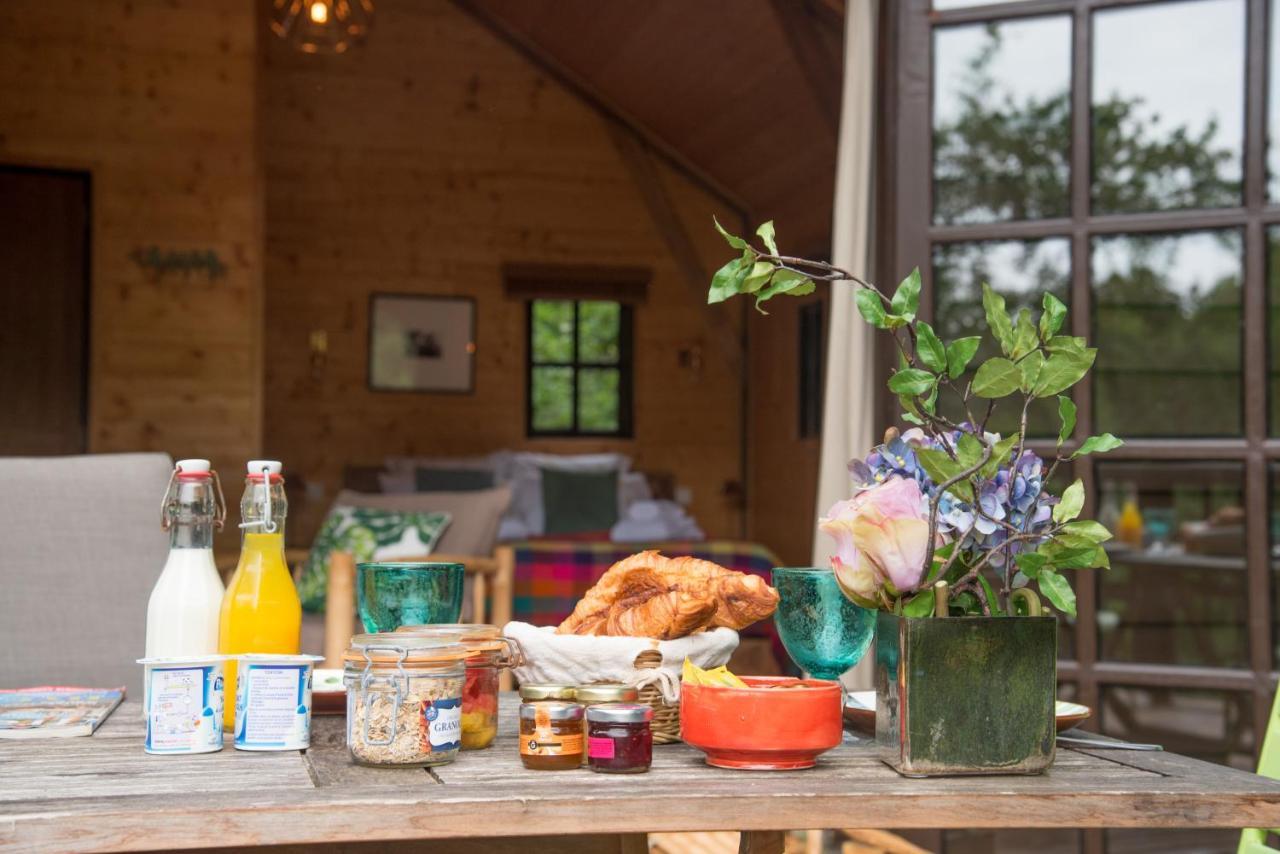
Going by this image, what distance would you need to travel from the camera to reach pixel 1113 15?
8.71ft

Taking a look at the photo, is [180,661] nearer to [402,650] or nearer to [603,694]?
[402,650]

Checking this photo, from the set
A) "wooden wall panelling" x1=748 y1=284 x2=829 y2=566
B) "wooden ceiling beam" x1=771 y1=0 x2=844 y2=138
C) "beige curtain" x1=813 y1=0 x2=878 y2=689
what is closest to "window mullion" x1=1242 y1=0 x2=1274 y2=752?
"beige curtain" x1=813 y1=0 x2=878 y2=689

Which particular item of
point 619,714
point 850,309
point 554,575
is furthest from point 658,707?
point 554,575

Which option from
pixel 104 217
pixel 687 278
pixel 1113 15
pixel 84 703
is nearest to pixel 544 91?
pixel 687 278

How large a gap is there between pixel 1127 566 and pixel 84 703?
1.99m

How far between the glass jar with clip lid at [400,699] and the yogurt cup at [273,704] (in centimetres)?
10

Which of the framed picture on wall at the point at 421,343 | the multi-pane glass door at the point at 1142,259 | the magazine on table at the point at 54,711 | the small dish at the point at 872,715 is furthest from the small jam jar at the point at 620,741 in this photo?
the framed picture on wall at the point at 421,343

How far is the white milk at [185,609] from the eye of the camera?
1325mm

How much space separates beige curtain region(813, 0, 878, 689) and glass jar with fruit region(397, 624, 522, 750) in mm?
1804

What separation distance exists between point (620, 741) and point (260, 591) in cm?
42

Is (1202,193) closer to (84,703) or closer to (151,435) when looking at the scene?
(84,703)

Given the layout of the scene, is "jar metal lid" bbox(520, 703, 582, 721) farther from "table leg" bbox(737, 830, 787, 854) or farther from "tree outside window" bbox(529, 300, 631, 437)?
"tree outside window" bbox(529, 300, 631, 437)

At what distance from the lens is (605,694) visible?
1183mm

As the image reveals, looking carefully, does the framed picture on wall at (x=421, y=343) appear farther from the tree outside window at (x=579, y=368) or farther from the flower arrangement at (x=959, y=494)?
the flower arrangement at (x=959, y=494)
